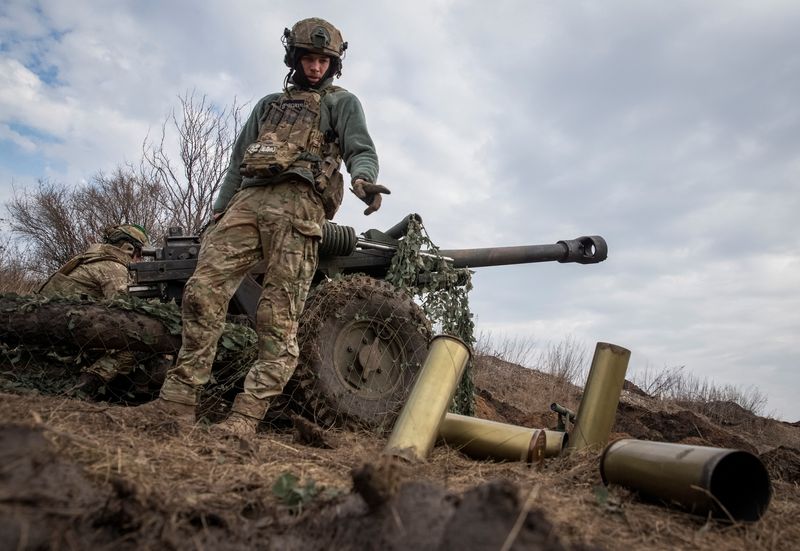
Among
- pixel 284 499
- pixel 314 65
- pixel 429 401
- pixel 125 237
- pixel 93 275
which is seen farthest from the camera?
pixel 125 237

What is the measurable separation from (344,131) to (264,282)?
1.06 m

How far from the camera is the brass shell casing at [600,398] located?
11.2ft

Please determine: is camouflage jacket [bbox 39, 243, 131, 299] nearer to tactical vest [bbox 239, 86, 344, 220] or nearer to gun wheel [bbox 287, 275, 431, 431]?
gun wheel [bbox 287, 275, 431, 431]

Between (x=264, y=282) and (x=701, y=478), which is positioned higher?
(x=264, y=282)

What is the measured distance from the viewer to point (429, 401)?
10.4 ft

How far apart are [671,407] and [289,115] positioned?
23.6 feet

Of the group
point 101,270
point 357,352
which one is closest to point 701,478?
point 357,352

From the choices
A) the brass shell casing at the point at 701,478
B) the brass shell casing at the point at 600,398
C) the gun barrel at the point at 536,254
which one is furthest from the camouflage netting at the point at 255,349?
the brass shell casing at the point at 701,478

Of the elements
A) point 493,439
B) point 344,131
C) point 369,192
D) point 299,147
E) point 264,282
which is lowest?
point 493,439

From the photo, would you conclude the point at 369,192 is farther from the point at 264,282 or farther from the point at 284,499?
the point at 284,499

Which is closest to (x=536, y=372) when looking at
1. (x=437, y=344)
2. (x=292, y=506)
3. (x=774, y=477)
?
(x=774, y=477)

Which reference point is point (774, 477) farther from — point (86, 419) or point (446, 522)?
point (86, 419)

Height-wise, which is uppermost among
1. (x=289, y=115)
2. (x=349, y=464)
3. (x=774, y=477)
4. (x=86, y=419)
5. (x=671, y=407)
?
(x=289, y=115)

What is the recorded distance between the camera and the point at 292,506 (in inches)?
70.8
